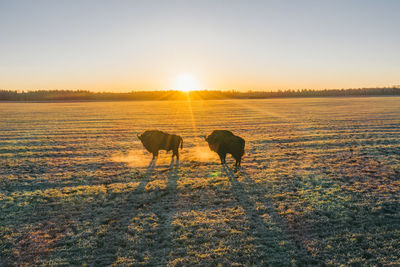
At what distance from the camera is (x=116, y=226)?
4.56 metres

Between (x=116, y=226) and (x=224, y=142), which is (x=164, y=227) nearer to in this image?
(x=116, y=226)

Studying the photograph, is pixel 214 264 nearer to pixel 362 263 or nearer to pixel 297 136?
pixel 362 263

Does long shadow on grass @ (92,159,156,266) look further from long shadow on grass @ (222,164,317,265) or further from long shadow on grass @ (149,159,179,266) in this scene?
long shadow on grass @ (222,164,317,265)

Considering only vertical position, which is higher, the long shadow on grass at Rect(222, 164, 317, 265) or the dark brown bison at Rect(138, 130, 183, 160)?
the dark brown bison at Rect(138, 130, 183, 160)

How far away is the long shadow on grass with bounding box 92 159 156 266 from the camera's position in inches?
147

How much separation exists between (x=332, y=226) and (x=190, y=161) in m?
5.86

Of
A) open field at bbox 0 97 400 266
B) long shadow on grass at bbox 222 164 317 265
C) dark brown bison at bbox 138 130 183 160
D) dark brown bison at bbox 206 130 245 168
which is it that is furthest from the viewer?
dark brown bison at bbox 138 130 183 160

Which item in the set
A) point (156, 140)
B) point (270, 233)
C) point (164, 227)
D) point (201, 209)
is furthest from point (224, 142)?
point (164, 227)

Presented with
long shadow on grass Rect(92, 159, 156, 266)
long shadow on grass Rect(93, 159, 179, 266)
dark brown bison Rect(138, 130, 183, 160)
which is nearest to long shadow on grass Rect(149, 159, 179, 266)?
long shadow on grass Rect(93, 159, 179, 266)

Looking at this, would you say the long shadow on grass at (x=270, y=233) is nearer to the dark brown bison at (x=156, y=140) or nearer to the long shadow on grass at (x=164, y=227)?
the long shadow on grass at (x=164, y=227)

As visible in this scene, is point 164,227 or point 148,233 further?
point 164,227

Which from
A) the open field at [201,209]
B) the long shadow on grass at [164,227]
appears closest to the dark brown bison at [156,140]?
the open field at [201,209]

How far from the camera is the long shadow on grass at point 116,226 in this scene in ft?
12.3

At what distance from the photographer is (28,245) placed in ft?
13.2
